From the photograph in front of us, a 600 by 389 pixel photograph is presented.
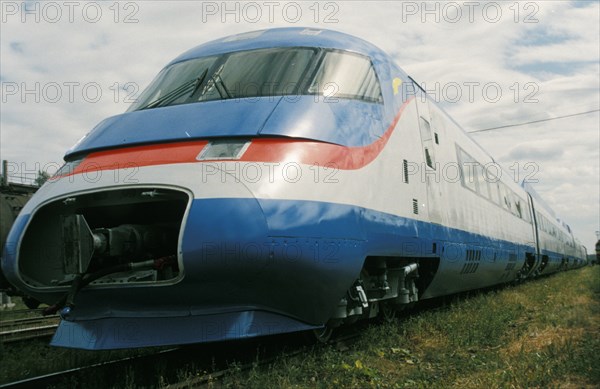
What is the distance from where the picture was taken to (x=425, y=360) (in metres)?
5.36

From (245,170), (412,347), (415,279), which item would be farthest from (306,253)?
(415,279)

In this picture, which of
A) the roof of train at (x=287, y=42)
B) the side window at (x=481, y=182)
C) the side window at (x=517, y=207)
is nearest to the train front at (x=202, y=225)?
the roof of train at (x=287, y=42)

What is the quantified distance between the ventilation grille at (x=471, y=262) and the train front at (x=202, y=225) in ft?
12.4

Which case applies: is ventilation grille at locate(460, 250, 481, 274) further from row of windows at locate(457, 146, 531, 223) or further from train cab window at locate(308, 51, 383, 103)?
train cab window at locate(308, 51, 383, 103)

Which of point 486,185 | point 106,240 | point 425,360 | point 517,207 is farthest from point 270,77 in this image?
point 517,207

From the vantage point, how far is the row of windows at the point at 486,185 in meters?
9.42

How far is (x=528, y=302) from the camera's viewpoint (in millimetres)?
10336

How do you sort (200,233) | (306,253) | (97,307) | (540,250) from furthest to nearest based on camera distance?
(540,250) → (97,307) → (306,253) → (200,233)

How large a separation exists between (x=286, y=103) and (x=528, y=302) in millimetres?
7022

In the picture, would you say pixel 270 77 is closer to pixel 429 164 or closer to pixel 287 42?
pixel 287 42

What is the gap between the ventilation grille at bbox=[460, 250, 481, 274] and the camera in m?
8.46

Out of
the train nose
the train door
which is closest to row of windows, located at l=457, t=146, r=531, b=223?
the train door

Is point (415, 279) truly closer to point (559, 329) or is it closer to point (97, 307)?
point (559, 329)

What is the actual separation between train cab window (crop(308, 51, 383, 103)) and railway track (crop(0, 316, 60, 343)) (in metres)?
4.98
